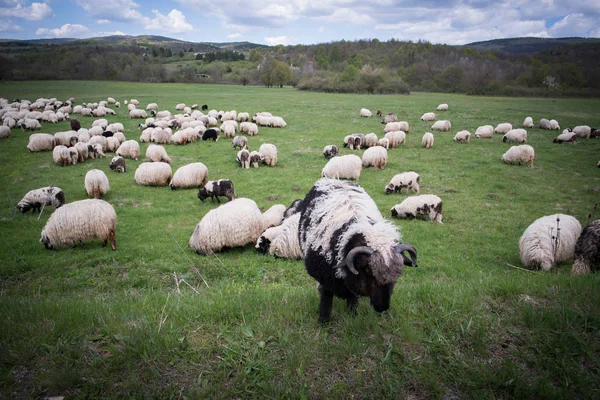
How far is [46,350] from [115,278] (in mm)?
4775

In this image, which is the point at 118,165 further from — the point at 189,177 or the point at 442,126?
the point at 442,126

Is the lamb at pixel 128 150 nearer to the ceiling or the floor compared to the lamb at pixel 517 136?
nearer to the floor

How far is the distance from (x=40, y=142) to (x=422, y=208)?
80.8 ft

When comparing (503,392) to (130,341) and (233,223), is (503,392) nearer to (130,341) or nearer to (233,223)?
(130,341)

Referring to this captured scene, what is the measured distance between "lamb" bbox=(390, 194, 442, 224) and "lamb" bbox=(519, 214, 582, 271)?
3.16 meters

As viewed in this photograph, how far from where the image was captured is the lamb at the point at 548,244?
25.5ft

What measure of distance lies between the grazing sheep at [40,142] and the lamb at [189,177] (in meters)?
13.1

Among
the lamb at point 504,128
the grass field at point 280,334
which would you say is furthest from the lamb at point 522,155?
the grass field at point 280,334

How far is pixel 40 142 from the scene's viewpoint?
68.6 feet

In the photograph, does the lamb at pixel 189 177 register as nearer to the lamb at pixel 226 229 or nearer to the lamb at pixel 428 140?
the lamb at pixel 226 229

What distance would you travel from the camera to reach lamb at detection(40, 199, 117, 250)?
9039 mm

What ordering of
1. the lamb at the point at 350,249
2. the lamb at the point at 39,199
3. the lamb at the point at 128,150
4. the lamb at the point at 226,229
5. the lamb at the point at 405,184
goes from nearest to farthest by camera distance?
the lamb at the point at 350,249, the lamb at the point at 226,229, the lamb at the point at 39,199, the lamb at the point at 405,184, the lamb at the point at 128,150

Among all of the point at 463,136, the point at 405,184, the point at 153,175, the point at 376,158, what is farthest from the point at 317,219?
the point at 463,136

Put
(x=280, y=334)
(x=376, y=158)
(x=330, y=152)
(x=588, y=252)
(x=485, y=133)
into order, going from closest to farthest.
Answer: (x=280, y=334)
(x=588, y=252)
(x=376, y=158)
(x=330, y=152)
(x=485, y=133)
